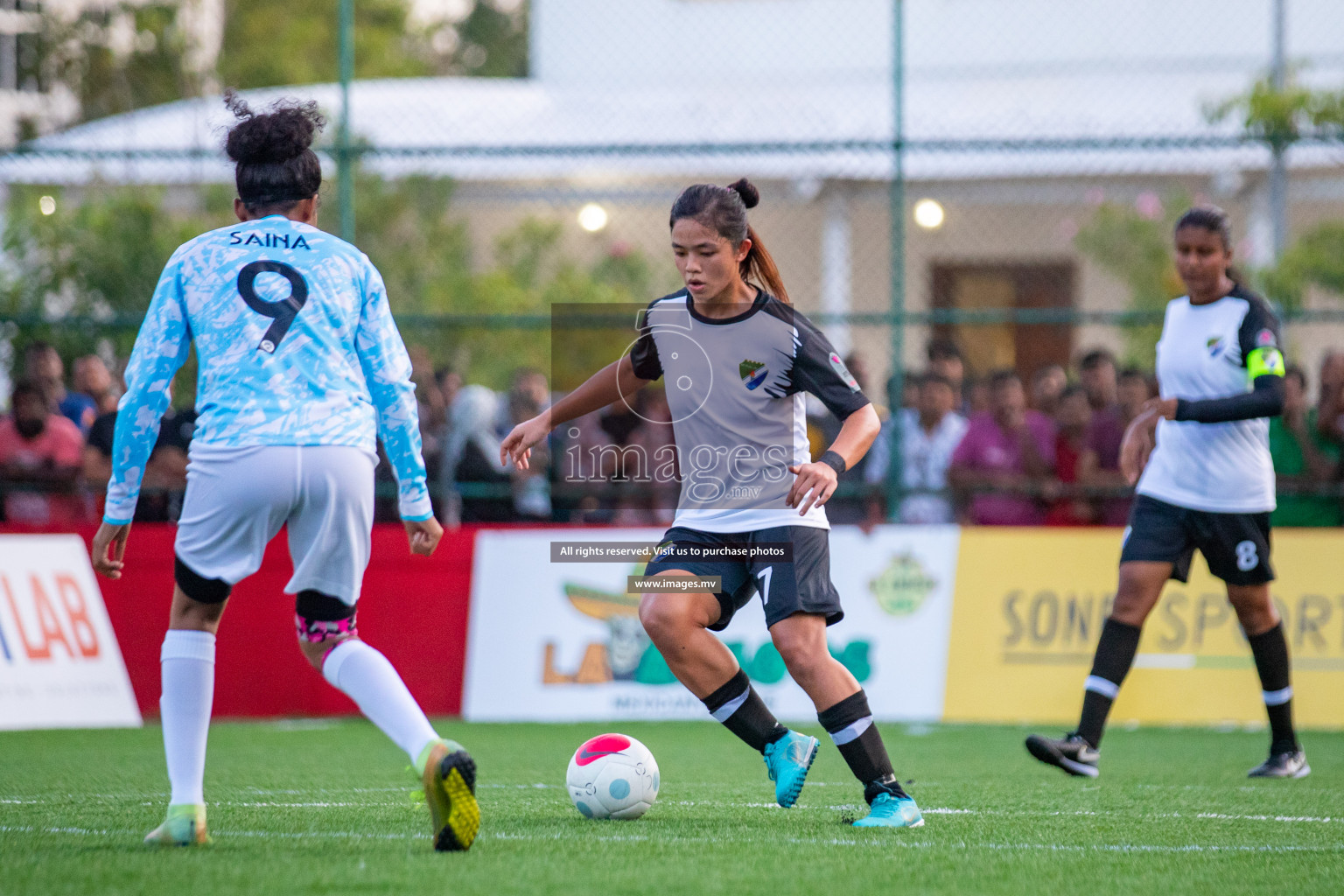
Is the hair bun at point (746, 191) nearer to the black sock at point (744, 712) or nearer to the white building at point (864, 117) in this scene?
the black sock at point (744, 712)

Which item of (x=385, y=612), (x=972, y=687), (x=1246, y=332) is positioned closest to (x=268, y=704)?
(x=385, y=612)

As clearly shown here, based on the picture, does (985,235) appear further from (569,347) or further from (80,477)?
(80,477)

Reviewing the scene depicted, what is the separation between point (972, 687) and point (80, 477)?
18.0ft

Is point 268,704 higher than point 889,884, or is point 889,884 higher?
point 889,884

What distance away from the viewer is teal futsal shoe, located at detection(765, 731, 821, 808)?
479 centimetres

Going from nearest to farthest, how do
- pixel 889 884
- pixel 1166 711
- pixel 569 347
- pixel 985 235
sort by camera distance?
1. pixel 889 884
2. pixel 1166 711
3. pixel 569 347
4. pixel 985 235

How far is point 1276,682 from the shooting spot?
21.1ft

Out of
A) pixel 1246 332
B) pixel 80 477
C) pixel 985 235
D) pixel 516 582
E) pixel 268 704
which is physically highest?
pixel 985 235

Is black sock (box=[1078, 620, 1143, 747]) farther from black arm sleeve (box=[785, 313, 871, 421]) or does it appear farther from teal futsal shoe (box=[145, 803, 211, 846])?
teal futsal shoe (box=[145, 803, 211, 846])

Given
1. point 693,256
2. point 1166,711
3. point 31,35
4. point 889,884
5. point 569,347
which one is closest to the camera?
point 889,884

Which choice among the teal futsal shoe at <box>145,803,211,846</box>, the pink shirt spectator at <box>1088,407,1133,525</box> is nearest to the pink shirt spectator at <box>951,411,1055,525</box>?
the pink shirt spectator at <box>1088,407,1133,525</box>

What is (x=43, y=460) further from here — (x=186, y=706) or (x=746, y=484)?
(x=746, y=484)

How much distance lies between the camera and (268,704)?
29.3ft

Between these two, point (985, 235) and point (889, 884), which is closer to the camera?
point (889, 884)
